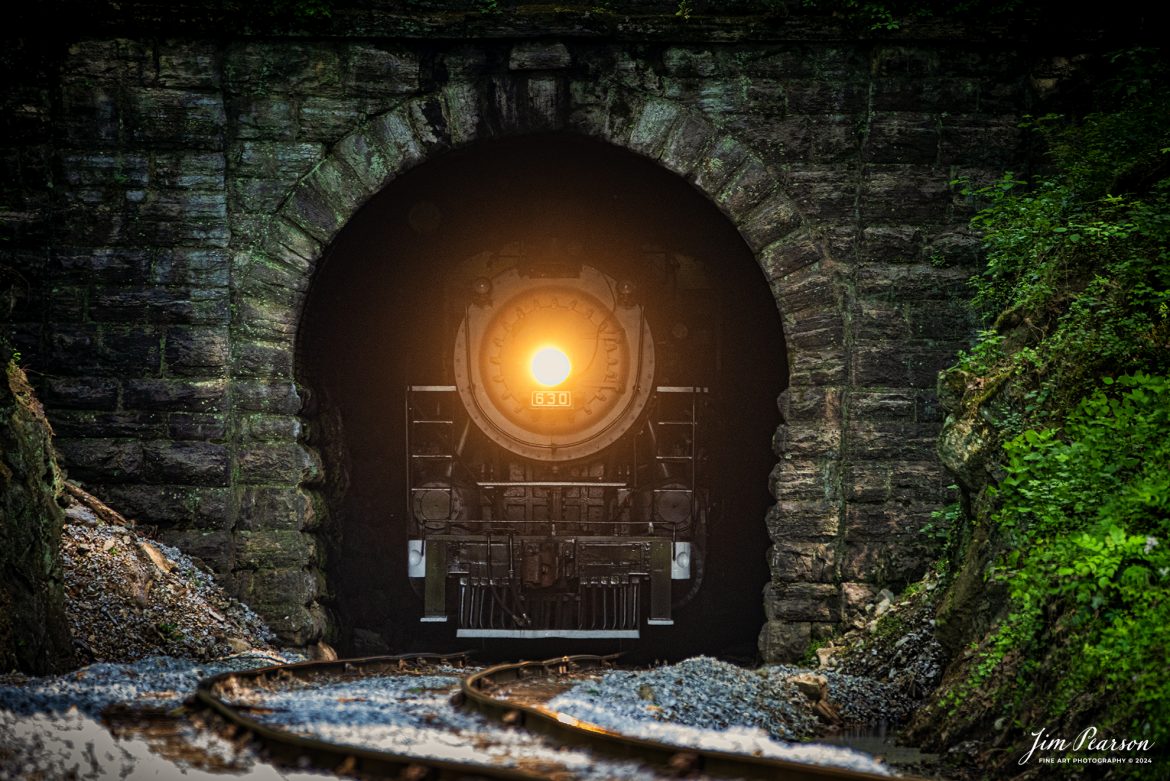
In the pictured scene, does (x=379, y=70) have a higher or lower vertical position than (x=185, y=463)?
higher

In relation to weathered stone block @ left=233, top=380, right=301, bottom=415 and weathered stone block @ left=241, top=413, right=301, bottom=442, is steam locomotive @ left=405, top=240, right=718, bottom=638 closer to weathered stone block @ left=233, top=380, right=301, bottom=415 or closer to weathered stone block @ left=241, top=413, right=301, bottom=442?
weathered stone block @ left=241, top=413, right=301, bottom=442

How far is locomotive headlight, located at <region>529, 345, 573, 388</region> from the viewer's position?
10.4 metres

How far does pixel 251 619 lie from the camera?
8.67m

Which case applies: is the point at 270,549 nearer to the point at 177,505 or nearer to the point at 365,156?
the point at 177,505

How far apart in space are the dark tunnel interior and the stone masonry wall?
215 cm

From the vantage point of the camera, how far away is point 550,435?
34.6ft

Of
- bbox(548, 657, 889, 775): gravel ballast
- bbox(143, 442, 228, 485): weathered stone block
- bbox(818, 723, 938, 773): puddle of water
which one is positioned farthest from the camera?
bbox(143, 442, 228, 485): weathered stone block

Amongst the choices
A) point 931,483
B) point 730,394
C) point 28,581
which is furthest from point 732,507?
point 28,581

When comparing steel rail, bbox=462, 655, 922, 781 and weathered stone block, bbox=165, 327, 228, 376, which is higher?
weathered stone block, bbox=165, 327, 228, 376

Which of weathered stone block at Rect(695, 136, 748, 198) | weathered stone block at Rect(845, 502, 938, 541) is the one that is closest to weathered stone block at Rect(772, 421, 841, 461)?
weathered stone block at Rect(845, 502, 938, 541)

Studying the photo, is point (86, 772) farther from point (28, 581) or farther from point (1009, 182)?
point (1009, 182)

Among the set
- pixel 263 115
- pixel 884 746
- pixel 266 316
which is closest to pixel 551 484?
pixel 266 316

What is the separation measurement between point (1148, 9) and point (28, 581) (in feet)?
25.6

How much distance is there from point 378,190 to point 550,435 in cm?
267
